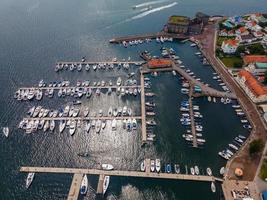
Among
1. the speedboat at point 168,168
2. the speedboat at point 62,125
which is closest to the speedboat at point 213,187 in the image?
the speedboat at point 168,168

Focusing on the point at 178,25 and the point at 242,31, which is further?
the point at 178,25

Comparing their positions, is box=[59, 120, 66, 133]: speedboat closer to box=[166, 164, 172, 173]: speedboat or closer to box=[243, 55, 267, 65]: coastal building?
box=[166, 164, 172, 173]: speedboat

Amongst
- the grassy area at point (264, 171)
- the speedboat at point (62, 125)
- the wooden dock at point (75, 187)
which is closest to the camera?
the wooden dock at point (75, 187)

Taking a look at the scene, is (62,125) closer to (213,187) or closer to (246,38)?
(213,187)

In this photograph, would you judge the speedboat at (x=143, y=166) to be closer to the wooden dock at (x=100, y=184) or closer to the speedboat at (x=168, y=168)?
the speedboat at (x=168, y=168)

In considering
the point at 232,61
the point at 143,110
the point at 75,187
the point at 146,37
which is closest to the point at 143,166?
the point at 75,187

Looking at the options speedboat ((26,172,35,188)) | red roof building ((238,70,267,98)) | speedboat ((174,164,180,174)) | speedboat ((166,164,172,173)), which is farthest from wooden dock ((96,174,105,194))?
red roof building ((238,70,267,98))
